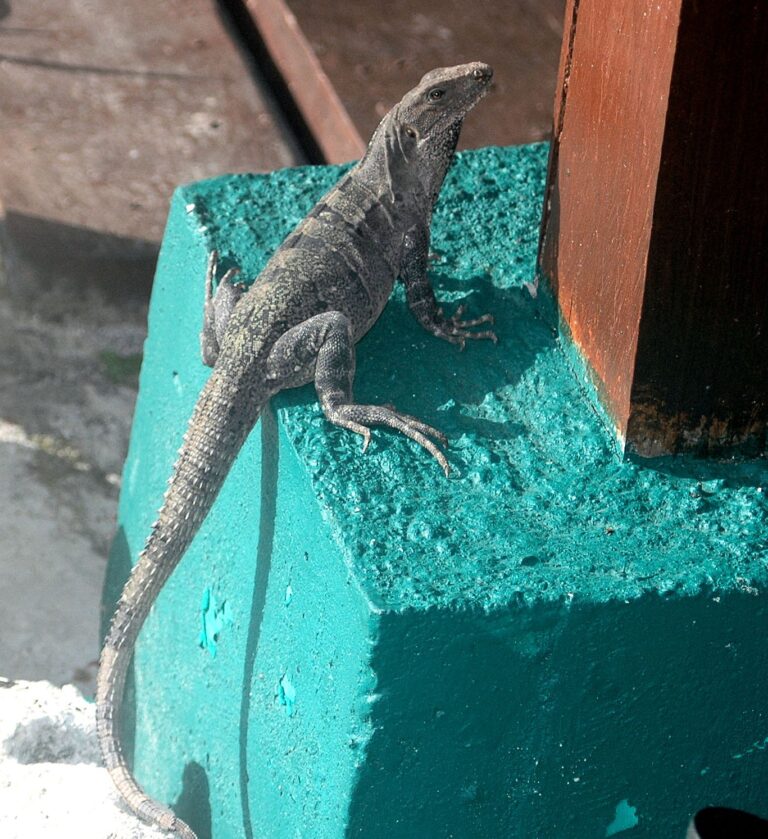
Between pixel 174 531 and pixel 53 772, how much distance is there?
30.4 inches

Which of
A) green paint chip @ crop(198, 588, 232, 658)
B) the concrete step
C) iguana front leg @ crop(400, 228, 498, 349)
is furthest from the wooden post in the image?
the concrete step

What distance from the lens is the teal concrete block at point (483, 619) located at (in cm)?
268

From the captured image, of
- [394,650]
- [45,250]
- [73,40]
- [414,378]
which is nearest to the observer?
[394,650]

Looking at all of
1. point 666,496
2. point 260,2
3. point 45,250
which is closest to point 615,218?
point 666,496

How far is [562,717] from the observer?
277 centimetres

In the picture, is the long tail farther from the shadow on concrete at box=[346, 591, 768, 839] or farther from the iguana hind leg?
the shadow on concrete at box=[346, 591, 768, 839]

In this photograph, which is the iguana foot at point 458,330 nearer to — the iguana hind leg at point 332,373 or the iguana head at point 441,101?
the iguana hind leg at point 332,373

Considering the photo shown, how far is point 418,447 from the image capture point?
10.1 ft

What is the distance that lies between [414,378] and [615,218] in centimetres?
66

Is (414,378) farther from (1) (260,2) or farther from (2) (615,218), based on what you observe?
(1) (260,2)

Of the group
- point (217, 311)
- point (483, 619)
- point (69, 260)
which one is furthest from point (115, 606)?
point (69, 260)

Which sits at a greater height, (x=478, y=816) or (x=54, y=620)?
(x=478, y=816)

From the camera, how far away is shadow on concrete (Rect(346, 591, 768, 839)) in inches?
105

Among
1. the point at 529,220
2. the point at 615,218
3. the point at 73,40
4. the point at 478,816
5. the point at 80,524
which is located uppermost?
the point at 615,218
